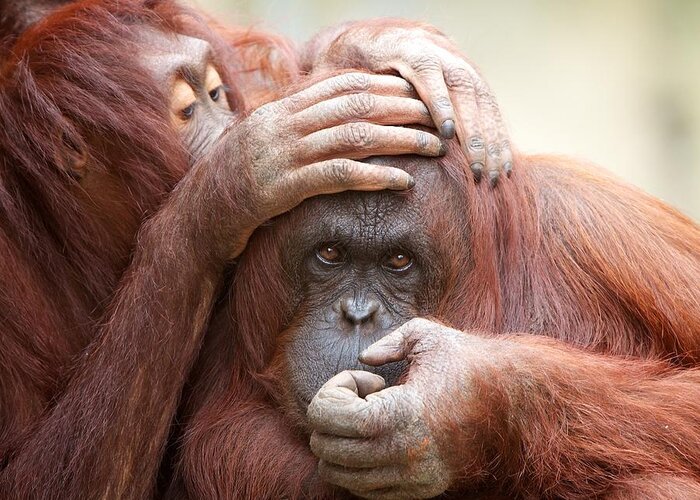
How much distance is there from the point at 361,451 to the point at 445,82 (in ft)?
3.50

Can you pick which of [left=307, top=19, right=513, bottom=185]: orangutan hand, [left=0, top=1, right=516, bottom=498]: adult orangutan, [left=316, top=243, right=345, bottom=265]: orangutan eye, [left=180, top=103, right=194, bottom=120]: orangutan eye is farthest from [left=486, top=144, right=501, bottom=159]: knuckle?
[left=180, top=103, right=194, bottom=120]: orangutan eye

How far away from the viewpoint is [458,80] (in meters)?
3.06

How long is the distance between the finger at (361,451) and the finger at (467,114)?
0.80 meters

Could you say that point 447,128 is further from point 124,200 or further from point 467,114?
point 124,200

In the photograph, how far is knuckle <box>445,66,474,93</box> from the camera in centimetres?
305

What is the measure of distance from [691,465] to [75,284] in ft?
6.05

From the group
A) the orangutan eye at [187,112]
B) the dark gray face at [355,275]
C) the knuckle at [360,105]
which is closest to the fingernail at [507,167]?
the dark gray face at [355,275]

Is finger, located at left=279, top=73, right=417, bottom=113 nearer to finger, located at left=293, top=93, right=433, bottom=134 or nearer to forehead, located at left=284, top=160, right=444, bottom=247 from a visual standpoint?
finger, located at left=293, top=93, right=433, bottom=134

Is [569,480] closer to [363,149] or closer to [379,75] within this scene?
[363,149]

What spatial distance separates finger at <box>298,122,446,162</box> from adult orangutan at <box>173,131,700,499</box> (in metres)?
0.08

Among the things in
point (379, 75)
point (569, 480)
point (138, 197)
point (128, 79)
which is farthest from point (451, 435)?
point (128, 79)

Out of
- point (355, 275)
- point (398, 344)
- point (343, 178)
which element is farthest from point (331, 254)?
point (398, 344)

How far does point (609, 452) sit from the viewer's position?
107 inches

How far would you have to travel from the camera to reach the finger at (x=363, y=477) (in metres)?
2.58
